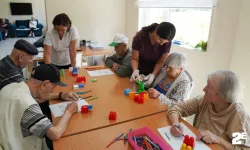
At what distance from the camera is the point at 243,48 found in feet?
6.45

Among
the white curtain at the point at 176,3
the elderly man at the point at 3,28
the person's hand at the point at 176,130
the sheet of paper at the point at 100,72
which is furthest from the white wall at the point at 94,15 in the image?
the elderly man at the point at 3,28

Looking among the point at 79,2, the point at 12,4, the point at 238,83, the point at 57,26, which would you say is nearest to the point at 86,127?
the point at 238,83

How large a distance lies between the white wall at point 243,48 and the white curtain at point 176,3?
16.1 inches

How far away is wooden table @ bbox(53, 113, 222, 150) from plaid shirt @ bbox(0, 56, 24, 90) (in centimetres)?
88

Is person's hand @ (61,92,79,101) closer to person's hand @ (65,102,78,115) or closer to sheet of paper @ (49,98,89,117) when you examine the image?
sheet of paper @ (49,98,89,117)

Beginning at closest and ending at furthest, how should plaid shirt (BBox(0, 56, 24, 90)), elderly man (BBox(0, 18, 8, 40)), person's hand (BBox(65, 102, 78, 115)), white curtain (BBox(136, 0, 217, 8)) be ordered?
1. person's hand (BBox(65, 102, 78, 115))
2. plaid shirt (BBox(0, 56, 24, 90))
3. white curtain (BBox(136, 0, 217, 8))
4. elderly man (BBox(0, 18, 8, 40))

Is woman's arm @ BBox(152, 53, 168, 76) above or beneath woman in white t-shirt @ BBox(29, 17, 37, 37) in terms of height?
beneath

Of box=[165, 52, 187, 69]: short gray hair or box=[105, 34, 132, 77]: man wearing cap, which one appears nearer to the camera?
box=[165, 52, 187, 69]: short gray hair

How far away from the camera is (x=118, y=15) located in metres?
4.28

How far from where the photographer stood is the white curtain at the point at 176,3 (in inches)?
92.3

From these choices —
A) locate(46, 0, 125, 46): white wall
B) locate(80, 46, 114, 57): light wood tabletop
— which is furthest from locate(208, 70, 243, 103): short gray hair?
locate(46, 0, 125, 46): white wall

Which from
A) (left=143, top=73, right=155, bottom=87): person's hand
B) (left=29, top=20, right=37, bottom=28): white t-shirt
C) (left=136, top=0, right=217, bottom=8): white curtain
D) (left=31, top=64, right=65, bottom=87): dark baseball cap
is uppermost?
(left=136, top=0, right=217, bottom=8): white curtain

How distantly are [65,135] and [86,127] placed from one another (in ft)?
0.49

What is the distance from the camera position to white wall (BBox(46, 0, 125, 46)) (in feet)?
12.4
